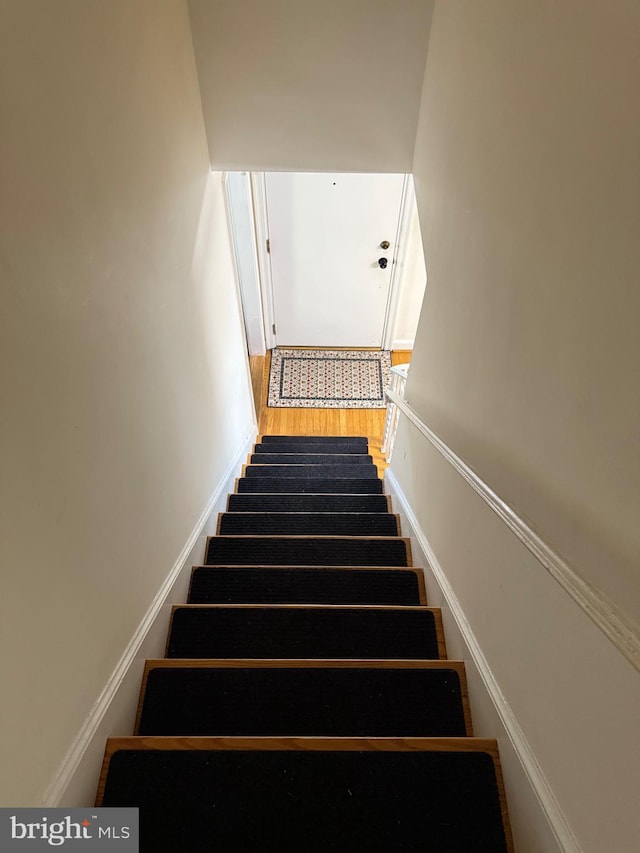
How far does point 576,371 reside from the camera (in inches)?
34.4

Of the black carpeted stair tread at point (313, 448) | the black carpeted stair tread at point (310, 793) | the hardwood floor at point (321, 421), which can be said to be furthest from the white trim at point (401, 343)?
the black carpeted stair tread at point (310, 793)

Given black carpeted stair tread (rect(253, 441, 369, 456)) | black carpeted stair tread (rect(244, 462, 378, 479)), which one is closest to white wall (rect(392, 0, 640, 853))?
black carpeted stair tread (rect(244, 462, 378, 479))

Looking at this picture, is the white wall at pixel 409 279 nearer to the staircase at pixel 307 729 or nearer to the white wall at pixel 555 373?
the white wall at pixel 555 373

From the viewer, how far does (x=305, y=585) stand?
182cm

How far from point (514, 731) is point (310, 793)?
0.48m

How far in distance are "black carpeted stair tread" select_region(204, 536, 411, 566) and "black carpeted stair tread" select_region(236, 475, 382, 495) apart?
2.60 ft

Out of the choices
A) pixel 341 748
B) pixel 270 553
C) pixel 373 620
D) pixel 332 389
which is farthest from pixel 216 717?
pixel 332 389

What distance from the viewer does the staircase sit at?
102 centimetres

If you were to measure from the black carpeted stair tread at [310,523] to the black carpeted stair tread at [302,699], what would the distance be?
1056 millimetres

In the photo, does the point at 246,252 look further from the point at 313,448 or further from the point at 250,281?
the point at 313,448

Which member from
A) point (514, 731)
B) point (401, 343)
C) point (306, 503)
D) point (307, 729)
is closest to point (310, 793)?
point (307, 729)

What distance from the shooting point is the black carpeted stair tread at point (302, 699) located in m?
1.26

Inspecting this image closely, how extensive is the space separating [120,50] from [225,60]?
1168 millimetres

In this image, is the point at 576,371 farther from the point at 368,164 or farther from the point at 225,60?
the point at 225,60
